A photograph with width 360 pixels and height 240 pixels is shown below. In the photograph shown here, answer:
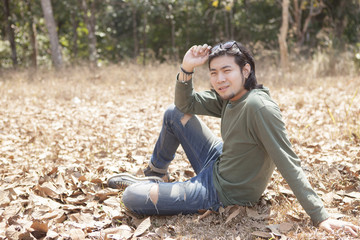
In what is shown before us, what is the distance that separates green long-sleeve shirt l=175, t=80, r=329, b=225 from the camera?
1881 mm

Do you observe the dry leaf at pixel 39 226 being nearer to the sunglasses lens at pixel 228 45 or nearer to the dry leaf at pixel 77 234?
the dry leaf at pixel 77 234

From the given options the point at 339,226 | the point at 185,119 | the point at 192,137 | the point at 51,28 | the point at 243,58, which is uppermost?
the point at 51,28

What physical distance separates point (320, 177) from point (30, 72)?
8147 mm

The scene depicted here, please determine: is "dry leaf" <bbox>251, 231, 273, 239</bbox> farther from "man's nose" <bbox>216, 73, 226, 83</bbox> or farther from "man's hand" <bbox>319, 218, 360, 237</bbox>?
"man's nose" <bbox>216, 73, 226, 83</bbox>

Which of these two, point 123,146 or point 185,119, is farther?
point 123,146

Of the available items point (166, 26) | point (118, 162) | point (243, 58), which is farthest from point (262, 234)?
point (166, 26)

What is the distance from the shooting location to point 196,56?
245 centimetres

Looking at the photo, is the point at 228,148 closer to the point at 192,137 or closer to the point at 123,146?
the point at 192,137

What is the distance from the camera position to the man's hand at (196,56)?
2.40 meters

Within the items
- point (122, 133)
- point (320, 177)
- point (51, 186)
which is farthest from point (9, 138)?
point (320, 177)

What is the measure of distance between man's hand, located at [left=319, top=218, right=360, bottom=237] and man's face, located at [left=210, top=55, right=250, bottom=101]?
2.97ft

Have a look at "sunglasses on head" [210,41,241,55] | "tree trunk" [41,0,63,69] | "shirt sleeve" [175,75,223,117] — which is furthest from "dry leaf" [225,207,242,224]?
"tree trunk" [41,0,63,69]

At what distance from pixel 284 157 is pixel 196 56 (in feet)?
3.25

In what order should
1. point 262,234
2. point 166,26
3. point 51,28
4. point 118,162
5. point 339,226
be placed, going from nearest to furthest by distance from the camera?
point 339,226 → point 262,234 → point 118,162 → point 51,28 → point 166,26
